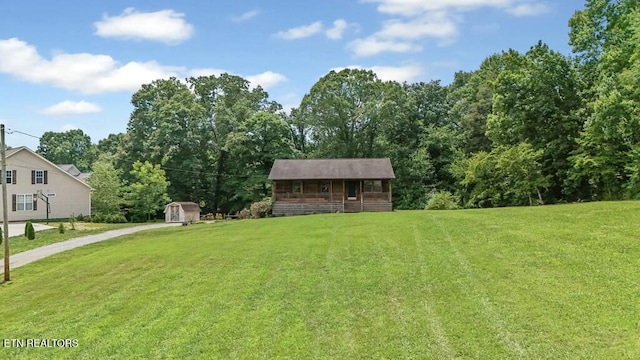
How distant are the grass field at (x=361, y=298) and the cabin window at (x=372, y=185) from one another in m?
19.9

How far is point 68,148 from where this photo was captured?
102m

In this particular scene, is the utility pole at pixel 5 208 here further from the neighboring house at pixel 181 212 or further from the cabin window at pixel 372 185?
the cabin window at pixel 372 185

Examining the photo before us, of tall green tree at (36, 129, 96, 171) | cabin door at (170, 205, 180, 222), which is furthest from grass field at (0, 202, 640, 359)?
tall green tree at (36, 129, 96, 171)

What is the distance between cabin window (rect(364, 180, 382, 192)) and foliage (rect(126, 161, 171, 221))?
19.6 meters

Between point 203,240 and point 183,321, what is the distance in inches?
400

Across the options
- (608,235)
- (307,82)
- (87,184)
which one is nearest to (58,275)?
(608,235)

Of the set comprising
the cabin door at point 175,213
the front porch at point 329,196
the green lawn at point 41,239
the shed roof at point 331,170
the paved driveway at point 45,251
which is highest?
the shed roof at point 331,170

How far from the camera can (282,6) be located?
17.9m

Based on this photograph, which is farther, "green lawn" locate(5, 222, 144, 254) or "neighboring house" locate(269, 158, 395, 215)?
"neighboring house" locate(269, 158, 395, 215)

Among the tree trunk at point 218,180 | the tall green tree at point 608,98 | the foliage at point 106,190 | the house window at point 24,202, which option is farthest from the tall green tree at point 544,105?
the house window at point 24,202

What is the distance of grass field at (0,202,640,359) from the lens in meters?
7.07

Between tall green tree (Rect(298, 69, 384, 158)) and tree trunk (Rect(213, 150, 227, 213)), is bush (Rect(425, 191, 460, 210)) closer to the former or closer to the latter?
tall green tree (Rect(298, 69, 384, 158))

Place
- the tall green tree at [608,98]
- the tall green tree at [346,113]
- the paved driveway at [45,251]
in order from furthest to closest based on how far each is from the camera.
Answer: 1. the tall green tree at [346,113]
2. the tall green tree at [608,98]
3. the paved driveway at [45,251]

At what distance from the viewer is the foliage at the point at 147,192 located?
42656mm
